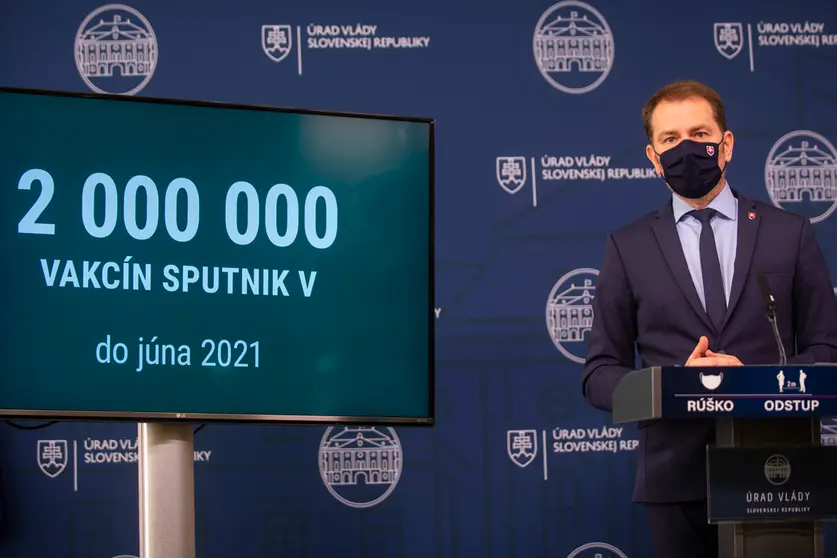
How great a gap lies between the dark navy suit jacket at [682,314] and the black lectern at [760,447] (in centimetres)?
34

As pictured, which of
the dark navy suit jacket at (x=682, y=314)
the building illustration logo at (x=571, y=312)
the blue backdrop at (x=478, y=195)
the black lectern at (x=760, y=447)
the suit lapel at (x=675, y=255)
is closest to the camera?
the black lectern at (x=760, y=447)

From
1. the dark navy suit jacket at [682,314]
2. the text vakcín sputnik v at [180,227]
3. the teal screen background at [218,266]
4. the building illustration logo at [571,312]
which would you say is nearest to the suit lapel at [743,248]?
the dark navy suit jacket at [682,314]

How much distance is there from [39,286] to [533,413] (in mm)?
1719

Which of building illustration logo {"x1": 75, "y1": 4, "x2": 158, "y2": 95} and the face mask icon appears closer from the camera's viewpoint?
the face mask icon

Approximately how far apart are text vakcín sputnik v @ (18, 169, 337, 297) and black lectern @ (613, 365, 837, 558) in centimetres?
107

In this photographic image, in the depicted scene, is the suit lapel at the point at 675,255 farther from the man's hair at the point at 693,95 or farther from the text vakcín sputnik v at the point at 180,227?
the text vakcín sputnik v at the point at 180,227

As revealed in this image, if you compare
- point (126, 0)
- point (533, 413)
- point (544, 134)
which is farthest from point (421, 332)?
point (126, 0)

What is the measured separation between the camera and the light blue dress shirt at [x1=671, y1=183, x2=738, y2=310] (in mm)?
2459

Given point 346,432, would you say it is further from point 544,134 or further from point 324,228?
point 544,134

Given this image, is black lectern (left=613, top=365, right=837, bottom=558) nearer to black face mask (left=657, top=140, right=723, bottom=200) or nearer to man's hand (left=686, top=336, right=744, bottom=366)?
man's hand (left=686, top=336, right=744, bottom=366)

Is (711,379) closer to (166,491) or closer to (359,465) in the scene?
(166,491)

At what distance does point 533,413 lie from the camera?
11.7 ft

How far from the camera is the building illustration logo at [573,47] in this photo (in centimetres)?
374

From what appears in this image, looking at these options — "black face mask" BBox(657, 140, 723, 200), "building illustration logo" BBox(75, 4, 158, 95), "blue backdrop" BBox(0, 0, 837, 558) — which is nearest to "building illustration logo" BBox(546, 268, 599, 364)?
"blue backdrop" BBox(0, 0, 837, 558)
